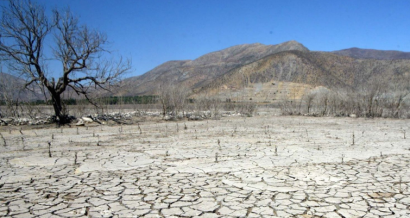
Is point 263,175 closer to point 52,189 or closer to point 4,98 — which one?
point 52,189

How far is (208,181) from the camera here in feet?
16.8

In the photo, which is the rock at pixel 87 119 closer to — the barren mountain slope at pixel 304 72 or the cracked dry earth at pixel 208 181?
the cracked dry earth at pixel 208 181

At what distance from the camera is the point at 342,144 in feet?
28.6

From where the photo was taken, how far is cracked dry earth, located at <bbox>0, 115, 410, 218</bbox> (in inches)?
154

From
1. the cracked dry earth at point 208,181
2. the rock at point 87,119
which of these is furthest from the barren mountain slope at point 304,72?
the cracked dry earth at point 208,181

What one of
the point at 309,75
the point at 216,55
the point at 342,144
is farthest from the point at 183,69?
the point at 342,144

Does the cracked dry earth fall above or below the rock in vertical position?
below

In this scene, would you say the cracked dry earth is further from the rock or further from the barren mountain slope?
the barren mountain slope

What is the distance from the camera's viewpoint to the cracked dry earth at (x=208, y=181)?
3.91 meters

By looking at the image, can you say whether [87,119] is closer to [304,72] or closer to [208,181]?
[208,181]

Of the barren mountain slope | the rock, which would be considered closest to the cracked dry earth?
the rock

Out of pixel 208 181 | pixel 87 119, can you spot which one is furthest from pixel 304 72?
pixel 208 181

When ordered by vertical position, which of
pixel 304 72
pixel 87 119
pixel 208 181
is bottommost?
pixel 208 181

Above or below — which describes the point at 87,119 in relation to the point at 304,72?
below
